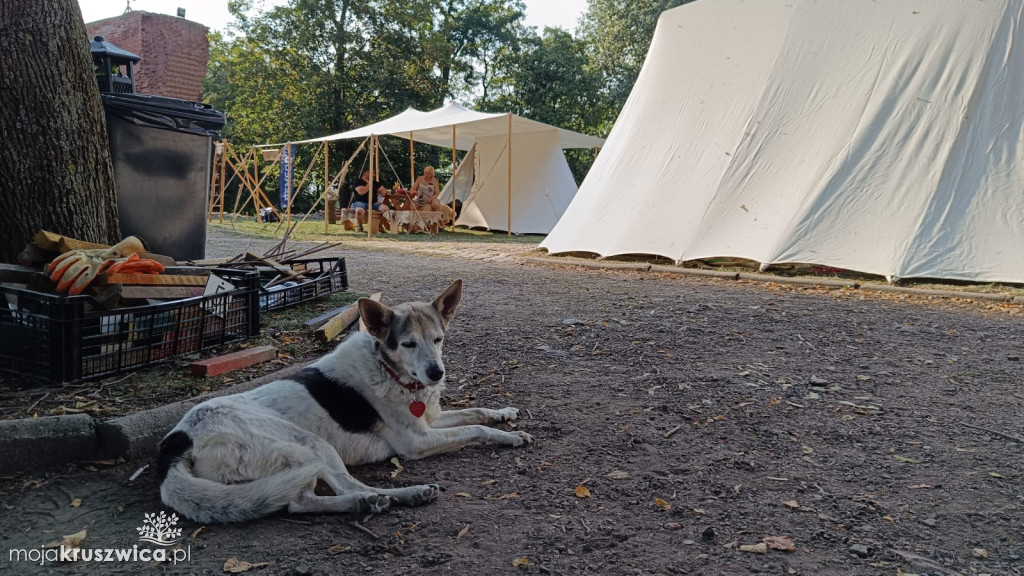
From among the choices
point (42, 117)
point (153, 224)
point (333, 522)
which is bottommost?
point (333, 522)

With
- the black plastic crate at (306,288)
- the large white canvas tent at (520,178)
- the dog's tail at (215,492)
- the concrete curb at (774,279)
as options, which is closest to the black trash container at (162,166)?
the black plastic crate at (306,288)

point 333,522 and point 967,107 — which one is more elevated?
point 967,107

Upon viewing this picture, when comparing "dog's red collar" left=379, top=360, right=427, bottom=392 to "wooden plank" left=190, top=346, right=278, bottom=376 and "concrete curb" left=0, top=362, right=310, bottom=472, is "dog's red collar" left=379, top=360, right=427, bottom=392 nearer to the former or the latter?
"concrete curb" left=0, top=362, right=310, bottom=472

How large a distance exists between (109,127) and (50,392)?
2.60 metres

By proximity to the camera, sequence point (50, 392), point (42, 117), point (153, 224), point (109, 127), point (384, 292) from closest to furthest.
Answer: point (50, 392) < point (42, 117) < point (109, 127) < point (153, 224) < point (384, 292)

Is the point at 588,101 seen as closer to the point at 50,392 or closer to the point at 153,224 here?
the point at 153,224

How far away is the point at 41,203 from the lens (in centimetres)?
414

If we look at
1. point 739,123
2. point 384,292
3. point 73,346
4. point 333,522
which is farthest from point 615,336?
point 739,123

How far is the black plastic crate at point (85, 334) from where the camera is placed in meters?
3.27

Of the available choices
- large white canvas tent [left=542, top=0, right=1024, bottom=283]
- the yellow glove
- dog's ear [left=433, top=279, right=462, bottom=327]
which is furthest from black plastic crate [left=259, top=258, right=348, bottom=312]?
large white canvas tent [left=542, top=0, right=1024, bottom=283]

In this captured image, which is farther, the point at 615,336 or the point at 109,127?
the point at 615,336

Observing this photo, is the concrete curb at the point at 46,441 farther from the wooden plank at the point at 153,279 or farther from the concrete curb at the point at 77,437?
the wooden plank at the point at 153,279

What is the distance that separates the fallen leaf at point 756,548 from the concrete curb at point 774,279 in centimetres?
641

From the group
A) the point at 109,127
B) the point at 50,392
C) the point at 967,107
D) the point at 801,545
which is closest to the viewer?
the point at 801,545
